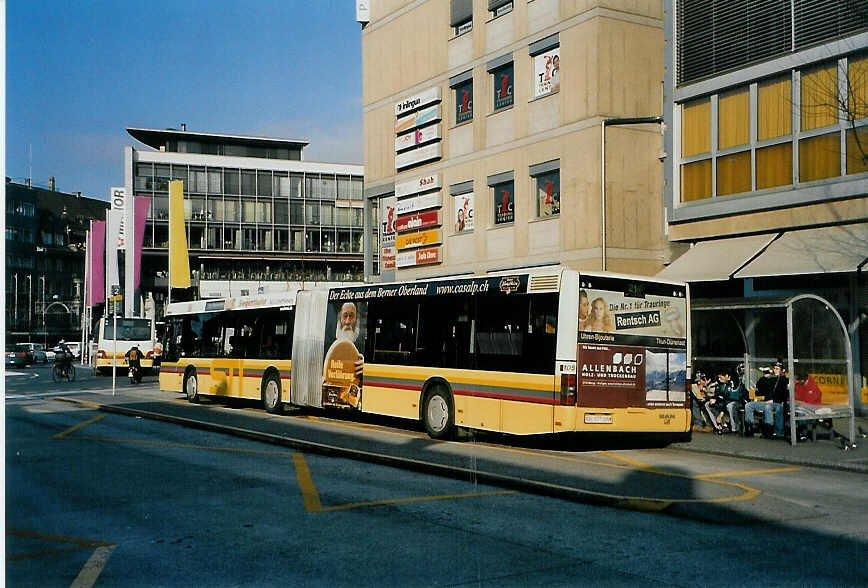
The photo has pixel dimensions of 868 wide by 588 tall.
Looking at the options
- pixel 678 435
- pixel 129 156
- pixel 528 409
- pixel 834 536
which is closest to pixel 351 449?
pixel 528 409

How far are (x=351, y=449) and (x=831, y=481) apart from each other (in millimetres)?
6990

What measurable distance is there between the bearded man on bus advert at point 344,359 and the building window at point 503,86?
1071 cm

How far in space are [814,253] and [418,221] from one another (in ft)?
53.5

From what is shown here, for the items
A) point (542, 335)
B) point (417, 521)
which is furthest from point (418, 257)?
point (417, 521)

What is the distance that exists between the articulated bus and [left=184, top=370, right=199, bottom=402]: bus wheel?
6.69m

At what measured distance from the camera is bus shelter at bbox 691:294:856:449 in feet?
55.2

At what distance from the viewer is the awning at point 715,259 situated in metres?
21.5

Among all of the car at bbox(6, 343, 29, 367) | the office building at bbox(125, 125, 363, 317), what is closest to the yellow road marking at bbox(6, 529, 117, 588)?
the car at bbox(6, 343, 29, 367)

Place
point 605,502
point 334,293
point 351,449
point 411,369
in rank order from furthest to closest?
point 334,293, point 411,369, point 351,449, point 605,502

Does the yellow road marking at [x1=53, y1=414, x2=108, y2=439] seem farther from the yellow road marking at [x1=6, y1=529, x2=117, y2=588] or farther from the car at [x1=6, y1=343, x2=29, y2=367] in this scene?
the car at [x1=6, y1=343, x2=29, y2=367]

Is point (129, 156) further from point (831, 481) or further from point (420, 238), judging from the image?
point (831, 481)

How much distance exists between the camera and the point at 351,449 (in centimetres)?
1541

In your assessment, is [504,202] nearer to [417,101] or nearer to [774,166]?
[417,101]

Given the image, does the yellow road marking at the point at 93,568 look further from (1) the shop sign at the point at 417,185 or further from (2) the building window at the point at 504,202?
(1) the shop sign at the point at 417,185
